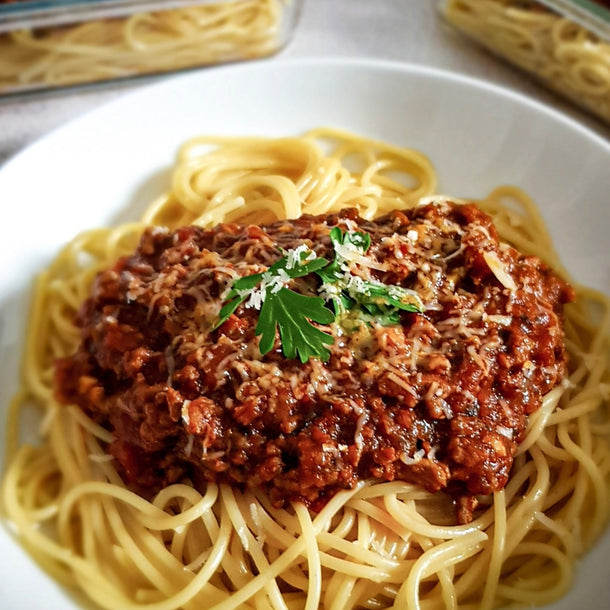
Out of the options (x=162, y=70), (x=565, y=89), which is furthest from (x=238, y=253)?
(x=565, y=89)

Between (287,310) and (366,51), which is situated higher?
(366,51)

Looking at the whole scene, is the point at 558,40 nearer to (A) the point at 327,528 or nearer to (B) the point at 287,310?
(B) the point at 287,310

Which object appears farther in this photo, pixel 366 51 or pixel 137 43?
pixel 366 51

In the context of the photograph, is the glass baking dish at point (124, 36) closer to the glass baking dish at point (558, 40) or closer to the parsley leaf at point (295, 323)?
the glass baking dish at point (558, 40)

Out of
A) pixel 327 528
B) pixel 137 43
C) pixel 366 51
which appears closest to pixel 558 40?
pixel 366 51

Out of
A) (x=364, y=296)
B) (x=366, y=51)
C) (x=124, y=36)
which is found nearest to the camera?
(x=364, y=296)

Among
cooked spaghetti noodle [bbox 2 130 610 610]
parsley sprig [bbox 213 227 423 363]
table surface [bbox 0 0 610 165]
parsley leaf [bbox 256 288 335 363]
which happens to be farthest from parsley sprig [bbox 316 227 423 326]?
table surface [bbox 0 0 610 165]
